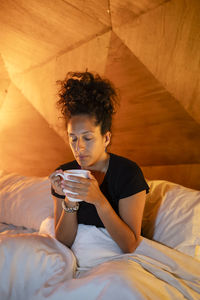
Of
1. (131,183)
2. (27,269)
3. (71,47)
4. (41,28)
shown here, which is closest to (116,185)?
(131,183)

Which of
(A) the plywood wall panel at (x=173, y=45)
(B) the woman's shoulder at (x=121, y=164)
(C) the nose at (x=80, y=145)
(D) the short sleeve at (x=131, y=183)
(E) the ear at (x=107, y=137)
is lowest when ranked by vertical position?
(D) the short sleeve at (x=131, y=183)

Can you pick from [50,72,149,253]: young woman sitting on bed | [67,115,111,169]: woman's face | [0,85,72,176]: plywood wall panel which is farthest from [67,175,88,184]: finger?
[0,85,72,176]: plywood wall panel

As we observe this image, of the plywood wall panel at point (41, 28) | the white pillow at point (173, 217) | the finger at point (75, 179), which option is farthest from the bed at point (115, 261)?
the plywood wall panel at point (41, 28)

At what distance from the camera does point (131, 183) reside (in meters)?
1.23

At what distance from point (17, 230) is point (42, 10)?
1.46m

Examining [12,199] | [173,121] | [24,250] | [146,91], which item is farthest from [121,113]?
[24,250]

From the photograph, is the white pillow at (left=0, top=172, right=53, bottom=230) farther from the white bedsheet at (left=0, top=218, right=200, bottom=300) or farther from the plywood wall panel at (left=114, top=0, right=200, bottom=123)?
the plywood wall panel at (left=114, top=0, right=200, bottom=123)

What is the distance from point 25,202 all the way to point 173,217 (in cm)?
102

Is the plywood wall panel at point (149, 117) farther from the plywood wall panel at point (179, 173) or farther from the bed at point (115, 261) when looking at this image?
the bed at point (115, 261)

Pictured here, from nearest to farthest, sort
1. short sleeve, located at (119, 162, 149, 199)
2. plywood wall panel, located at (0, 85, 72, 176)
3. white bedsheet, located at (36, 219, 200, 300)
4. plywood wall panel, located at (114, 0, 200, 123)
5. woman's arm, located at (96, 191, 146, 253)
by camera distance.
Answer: white bedsheet, located at (36, 219, 200, 300) → woman's arm, located at (96, 191, 146, 253) → short sleeve, located at (119, 162, 149, 199) → plywood wall panel, located at (114, 0, 200, 123) → plywood wall panel, located at (0, 85, 72, 176)

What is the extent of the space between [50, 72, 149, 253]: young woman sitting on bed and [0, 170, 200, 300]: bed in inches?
2.6

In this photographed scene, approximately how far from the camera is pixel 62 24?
1842mm

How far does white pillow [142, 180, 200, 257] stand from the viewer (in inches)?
50.4

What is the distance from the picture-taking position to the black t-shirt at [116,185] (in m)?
1.24
